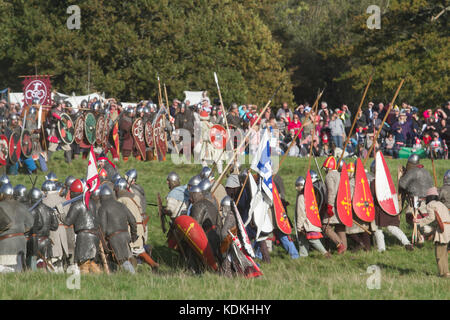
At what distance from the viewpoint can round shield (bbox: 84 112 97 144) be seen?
21.3 m

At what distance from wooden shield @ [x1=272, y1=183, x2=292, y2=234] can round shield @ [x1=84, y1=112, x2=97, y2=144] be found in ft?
25.4

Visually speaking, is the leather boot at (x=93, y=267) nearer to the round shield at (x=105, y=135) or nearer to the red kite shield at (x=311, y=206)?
the red kite shield at (x=311, y=206)

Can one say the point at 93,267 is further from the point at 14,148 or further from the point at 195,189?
the point at 14,148

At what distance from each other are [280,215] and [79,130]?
26.2ft

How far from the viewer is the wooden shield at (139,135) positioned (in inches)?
853

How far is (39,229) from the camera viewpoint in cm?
1271

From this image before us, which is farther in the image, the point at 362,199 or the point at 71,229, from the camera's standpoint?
the point at 362,199

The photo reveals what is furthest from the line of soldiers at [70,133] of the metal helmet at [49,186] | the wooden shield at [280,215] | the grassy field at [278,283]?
the wooden shield at [280,215]

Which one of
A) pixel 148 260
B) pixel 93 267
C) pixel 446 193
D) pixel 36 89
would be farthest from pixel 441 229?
pixel 36 89

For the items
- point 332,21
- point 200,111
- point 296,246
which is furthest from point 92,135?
point 332,21

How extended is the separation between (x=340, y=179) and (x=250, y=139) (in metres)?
6.67

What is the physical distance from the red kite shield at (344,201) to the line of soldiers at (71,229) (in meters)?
3.06

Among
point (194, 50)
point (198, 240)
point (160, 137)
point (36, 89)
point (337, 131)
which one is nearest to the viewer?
point (198, 240)
